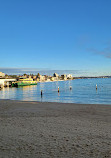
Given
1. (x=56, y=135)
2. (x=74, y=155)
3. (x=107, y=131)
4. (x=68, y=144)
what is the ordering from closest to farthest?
(x=74, y=155)
(x=68, y=144)
(x=56, y=135)
(x=107, y=131)

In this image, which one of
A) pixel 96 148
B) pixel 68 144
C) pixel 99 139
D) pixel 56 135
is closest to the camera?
pixel 96 148

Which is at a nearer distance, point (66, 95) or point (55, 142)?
point (55, 142)

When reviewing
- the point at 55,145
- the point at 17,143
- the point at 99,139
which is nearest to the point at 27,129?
the point at 17,143

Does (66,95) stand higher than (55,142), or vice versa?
(55,142)

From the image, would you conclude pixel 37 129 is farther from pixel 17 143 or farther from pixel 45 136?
pixel 17 143

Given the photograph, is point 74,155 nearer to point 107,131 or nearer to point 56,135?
point 56,135

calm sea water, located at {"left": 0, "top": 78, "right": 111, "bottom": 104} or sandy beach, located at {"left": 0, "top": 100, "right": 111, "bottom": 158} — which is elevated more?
sandy beach, located at {"left": 0, "top": 100, "right": 111, "bottom": 158}

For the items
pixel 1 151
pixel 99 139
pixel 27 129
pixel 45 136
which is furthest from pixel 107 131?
pixel 1 151

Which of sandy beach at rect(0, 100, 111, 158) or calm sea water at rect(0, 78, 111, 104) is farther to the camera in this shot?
calm sea water at rect(0, 78, 111, 104)

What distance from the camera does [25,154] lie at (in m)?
6.99

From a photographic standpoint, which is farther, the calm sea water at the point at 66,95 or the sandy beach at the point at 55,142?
the calm sea water at the point at 66,95

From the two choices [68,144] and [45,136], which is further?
[45,136]

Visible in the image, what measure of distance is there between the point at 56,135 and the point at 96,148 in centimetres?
269

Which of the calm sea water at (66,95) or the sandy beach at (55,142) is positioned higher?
the sandy beach at (55,142)
